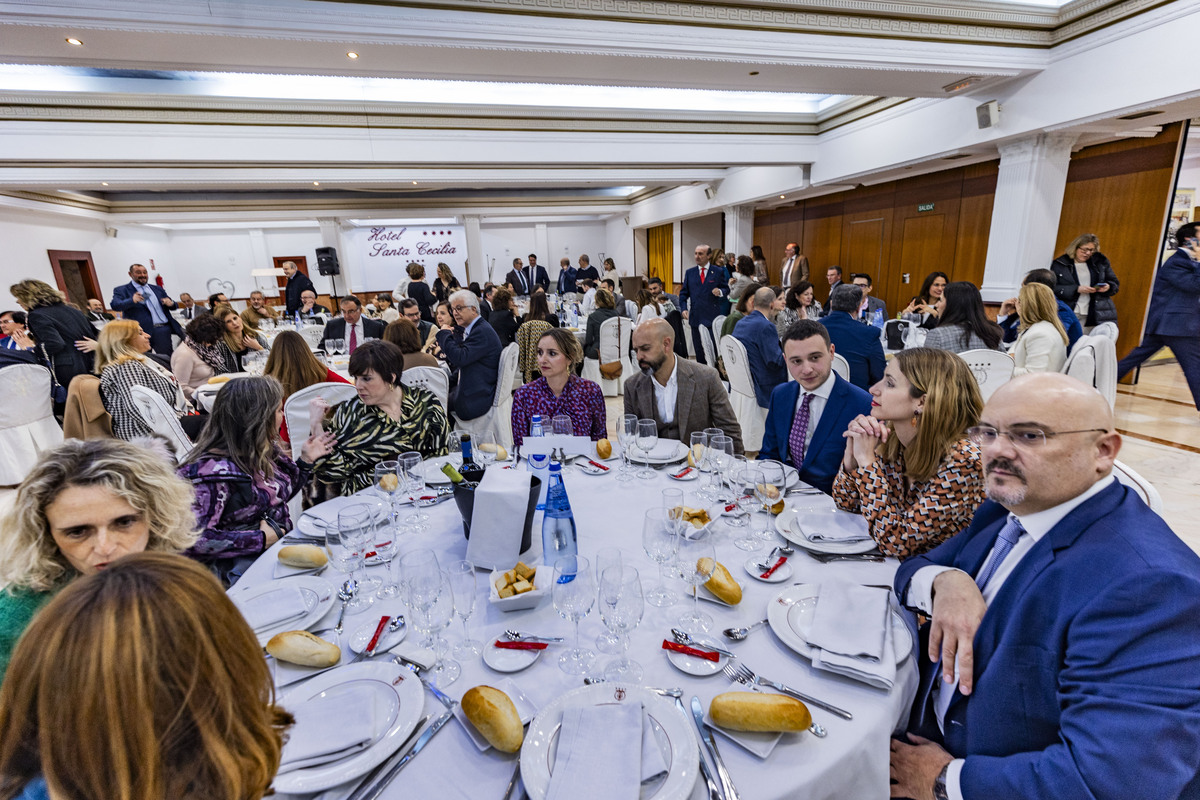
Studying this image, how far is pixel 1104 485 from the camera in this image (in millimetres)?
1009

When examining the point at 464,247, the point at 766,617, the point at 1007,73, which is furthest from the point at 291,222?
the point at 766,617

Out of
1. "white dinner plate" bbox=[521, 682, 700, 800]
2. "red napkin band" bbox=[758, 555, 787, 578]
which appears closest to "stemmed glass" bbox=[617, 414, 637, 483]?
"red napkin band" bbox=[758, 555, 787, 578]

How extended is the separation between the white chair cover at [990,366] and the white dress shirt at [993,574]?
2.50 metres

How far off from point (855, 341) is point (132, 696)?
12.5 feet

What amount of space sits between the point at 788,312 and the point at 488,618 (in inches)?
186

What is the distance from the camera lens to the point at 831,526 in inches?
62.7

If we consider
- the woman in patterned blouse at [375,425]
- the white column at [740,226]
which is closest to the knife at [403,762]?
the woman in patterned blouse at [375,425]

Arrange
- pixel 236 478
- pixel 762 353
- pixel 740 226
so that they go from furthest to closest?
pixel 740 226
pixel 762 353
pixel 236 478

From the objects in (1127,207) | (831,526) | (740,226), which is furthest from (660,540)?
(740,226)

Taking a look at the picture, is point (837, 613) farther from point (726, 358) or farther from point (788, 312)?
point (788, 312)

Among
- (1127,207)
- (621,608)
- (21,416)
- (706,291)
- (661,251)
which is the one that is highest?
(661,251)

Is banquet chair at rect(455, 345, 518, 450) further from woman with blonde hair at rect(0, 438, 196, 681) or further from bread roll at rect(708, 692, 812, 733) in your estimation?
bread roll at rect(708, 692, 812, 733)

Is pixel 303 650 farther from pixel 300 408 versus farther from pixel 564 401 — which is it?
pixel 300 408

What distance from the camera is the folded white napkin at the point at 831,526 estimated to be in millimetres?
1526
